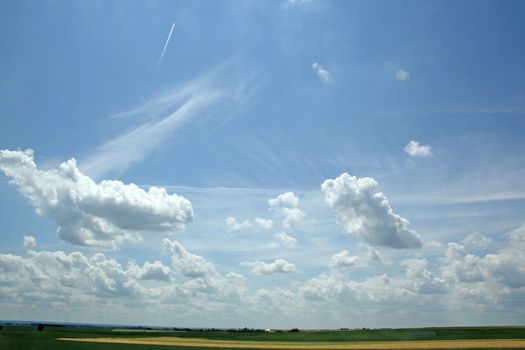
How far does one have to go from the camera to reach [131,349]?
273 ft

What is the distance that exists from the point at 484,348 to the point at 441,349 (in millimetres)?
7634

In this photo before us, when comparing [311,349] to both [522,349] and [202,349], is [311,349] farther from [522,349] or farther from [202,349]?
[522,349]

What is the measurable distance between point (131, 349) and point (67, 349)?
10574 mm

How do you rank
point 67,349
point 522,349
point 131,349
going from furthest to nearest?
point 131,349 < point 67,349 < point 522,349

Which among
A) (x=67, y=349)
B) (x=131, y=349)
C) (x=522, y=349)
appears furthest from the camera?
(x=131, y=349)

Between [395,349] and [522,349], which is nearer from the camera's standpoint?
[522,349]

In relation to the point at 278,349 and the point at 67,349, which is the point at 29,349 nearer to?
the point at 67,349

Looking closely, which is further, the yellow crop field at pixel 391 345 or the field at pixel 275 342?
the field at pixel 275 342

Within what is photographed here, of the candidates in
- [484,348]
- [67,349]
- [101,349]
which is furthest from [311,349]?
[67,349]

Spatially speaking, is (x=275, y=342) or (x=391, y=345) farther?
(x=275, y=342)

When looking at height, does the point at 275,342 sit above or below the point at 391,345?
above

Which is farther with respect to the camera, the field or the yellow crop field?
the field

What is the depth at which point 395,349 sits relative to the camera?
257ft

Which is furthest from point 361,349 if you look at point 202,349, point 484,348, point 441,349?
point 202,349
